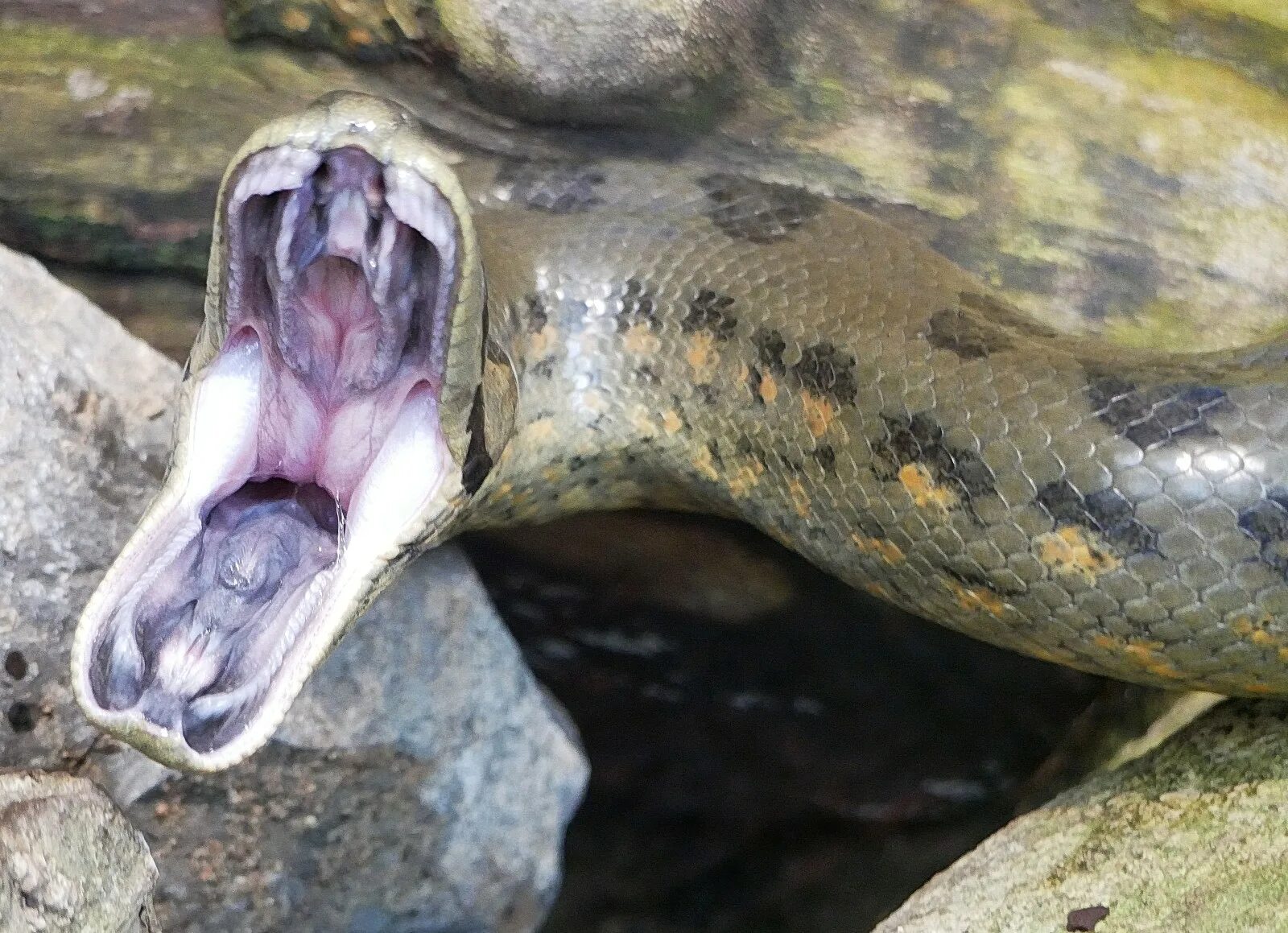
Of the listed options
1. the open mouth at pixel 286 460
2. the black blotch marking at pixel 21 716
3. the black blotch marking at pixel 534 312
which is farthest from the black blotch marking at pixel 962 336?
the black blotch marking at pixel 21 716

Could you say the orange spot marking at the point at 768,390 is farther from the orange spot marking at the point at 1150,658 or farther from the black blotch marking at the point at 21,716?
the black blotch marking at the point at 21,716

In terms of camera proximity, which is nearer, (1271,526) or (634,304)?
(1271,526)

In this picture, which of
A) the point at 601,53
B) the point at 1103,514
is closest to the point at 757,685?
the point at 1103,514

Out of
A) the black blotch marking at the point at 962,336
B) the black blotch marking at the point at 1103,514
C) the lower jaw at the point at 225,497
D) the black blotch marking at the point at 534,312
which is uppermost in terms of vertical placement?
the black blotch marking at the point at 962,336

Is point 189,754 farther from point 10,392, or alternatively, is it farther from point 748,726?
point 748,726

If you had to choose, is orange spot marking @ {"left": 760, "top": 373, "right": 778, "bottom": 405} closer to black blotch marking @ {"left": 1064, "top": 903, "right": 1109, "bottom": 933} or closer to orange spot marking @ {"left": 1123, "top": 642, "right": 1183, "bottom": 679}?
orange spot marking @ {"left": 1123, "top": 642, "right": 1183, "bottom": 679}

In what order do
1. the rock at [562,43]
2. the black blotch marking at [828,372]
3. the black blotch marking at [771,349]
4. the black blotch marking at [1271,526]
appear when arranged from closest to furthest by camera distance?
the black blotch marking at [1271,526] < the black blotch marking at [828,372] < the black blotch marking at [771,349] < the rock at [562,43]

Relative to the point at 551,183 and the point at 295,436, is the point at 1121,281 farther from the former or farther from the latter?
the point at 295,436
